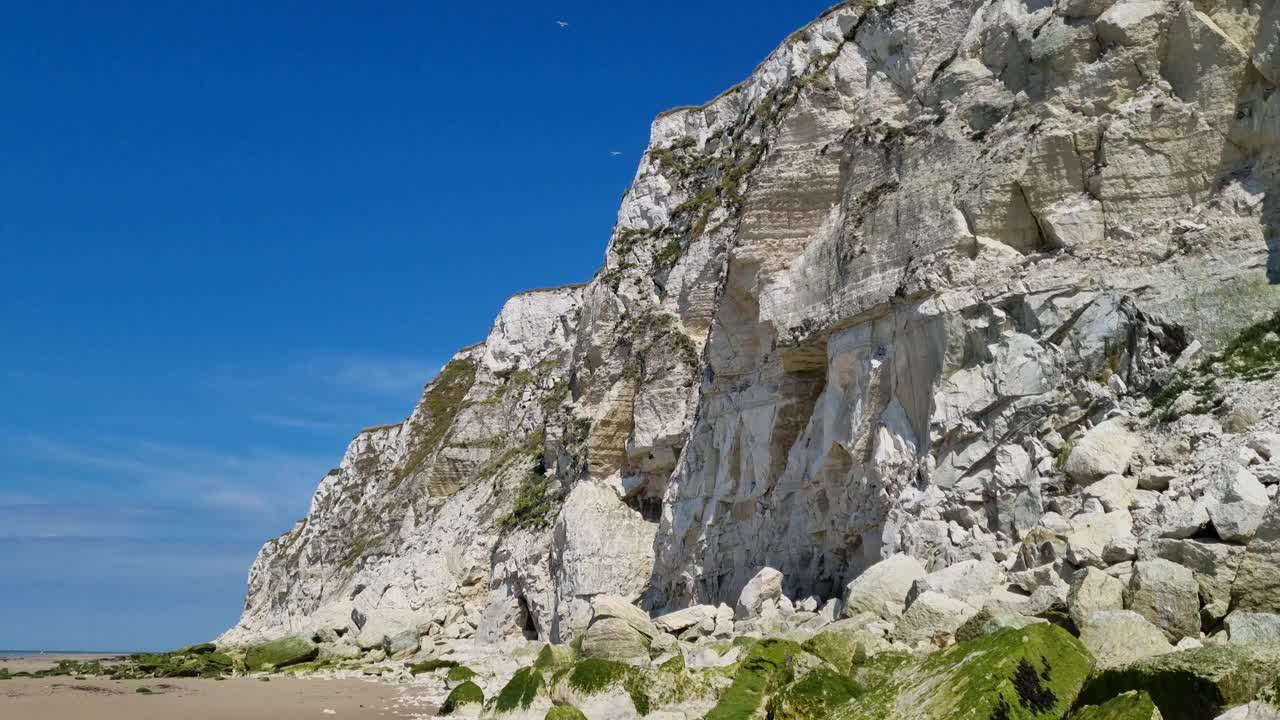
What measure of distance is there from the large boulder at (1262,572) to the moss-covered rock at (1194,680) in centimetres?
233

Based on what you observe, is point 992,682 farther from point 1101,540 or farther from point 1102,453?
point 1102,453

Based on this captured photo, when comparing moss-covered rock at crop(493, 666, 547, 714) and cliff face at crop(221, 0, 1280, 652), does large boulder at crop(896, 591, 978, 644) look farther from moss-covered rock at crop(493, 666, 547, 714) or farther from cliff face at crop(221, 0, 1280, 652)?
moss-covered rock at crop(493, 666, 547, 714)

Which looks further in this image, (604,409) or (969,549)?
(604,409)

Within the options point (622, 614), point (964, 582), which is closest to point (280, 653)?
point (622, 614)

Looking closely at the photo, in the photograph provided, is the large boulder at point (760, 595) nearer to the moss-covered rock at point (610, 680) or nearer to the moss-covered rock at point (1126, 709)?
the moss-covered rock at point (610, 680)

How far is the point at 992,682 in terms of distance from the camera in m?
8.74

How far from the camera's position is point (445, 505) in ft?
167

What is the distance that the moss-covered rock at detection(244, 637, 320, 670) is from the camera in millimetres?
31845

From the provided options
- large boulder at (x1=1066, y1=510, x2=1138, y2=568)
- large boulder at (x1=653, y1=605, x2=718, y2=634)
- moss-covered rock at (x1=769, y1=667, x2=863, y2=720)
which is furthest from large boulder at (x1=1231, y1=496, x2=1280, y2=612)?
large boulder at (x1=653, y1=605, x2=718, y2=634)

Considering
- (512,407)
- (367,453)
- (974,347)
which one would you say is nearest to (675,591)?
(974,347)

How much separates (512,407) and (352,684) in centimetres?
3355

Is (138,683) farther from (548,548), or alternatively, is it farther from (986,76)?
(986,76)

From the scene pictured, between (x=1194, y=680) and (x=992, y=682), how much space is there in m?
1.49

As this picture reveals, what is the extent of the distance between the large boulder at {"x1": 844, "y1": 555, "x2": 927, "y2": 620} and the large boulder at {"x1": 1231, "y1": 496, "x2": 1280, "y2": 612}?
532cm
